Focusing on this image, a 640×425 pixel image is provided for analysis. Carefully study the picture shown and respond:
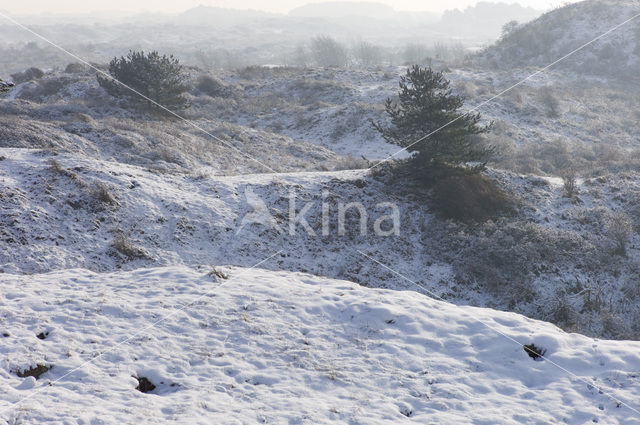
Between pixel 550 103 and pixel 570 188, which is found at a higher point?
pixel 550 103

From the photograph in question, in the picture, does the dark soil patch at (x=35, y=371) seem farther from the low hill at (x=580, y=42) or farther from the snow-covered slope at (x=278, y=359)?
the low hill at (x=580, y=42)

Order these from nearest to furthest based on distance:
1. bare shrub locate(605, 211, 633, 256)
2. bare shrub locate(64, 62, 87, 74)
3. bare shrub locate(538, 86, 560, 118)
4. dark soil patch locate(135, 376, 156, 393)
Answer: dark soil patch locate(135, 376, 156, 393), bare shrub locate(605, 211, 633, 256), bare shrub locate(538, 86, 560, 118), bare shrub locate(64, 62, 87, 74)

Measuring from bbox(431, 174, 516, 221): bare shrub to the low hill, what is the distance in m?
47.0

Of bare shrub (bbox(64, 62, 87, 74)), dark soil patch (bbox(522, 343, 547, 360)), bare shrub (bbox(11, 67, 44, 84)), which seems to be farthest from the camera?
bare shrub (bbox(64, 62, 87, 74))

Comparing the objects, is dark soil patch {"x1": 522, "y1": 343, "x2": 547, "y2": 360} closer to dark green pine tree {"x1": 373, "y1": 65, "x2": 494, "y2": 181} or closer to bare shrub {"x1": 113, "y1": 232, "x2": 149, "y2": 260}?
dark green pine tree {"x1": 373, "y1": 65, "x2": 494, "y2": 181}

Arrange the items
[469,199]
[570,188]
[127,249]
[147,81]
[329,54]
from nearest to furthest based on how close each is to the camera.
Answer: [127,249] < [469,199] < [570,188] < [147,81] < [329,54]

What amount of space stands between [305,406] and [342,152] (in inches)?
986

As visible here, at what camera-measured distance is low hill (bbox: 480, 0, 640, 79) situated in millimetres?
53594

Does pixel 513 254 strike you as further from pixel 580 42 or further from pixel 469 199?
pixel 580 42

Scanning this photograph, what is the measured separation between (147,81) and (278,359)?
27.5m

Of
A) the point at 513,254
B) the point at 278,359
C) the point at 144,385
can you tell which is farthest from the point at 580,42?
the point at 144,385

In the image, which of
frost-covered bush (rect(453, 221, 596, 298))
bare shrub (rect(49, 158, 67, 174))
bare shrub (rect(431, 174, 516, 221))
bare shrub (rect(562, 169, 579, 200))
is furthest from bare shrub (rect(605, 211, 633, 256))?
bare shrub (rect(49, 158, 67, 174))

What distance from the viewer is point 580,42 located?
189 ft

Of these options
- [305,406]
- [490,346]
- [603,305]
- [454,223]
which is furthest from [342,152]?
[305,406]
